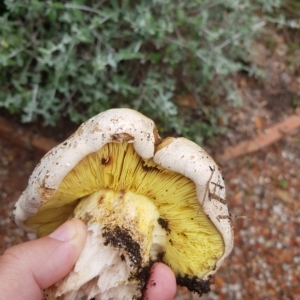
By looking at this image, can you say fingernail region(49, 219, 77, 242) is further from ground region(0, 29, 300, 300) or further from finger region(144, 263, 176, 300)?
ground region(0, 29, 300, 300)

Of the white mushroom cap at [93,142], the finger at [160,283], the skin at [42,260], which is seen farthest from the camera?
the finger at [160,283]

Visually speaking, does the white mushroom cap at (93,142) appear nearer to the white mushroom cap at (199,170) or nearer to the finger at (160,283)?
the white mushroom cap at (199,170)

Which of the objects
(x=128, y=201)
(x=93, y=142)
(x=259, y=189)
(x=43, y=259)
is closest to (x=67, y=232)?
(x=43, y=259)

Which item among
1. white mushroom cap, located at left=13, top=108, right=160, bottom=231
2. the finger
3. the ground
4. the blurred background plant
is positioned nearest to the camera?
white mushroom cap, located at left=13, top=108, right=160, bottom=231

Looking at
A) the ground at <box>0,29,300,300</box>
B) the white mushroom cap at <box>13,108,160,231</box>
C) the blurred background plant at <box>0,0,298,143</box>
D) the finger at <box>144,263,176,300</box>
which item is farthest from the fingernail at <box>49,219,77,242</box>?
the ground at <box>0,29,300,300</box>

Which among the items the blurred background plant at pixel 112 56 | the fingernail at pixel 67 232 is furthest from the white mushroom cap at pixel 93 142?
the blurred background plant at pixel 112 56

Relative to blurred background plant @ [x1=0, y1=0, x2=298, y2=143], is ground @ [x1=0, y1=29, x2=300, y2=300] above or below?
below

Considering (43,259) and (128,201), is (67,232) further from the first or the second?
(128,201)
